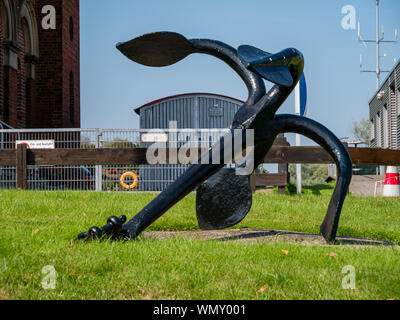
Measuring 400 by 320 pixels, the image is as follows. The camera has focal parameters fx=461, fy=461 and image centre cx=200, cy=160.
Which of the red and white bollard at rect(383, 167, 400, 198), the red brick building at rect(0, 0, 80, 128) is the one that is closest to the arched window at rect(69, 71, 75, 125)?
the red brick building at rect(0, 0, 80, 128)

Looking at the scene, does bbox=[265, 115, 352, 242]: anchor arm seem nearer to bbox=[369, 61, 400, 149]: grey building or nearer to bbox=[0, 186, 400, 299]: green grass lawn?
bbox=[0, 186, 400, 299]: green grass lawn

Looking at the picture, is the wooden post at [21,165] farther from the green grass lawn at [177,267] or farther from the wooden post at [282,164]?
the wooden post at [282,164]

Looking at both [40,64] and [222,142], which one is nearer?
[222,142]

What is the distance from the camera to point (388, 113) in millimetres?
23406

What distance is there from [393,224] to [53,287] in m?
4.36

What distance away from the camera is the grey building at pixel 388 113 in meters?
21.4

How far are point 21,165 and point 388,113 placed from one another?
20236 millimetres

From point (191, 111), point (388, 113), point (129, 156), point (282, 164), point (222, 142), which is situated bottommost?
point (282, 164)

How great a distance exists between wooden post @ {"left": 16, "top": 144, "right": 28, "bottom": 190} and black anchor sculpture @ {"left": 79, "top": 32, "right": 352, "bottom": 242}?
4418mm

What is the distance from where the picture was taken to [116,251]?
3.19 metres

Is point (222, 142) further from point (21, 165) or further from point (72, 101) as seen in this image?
point (72, 101)

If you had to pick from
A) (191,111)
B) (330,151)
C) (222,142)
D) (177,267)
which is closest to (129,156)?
(222,142)

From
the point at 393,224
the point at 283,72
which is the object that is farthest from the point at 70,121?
the point at 283,72
